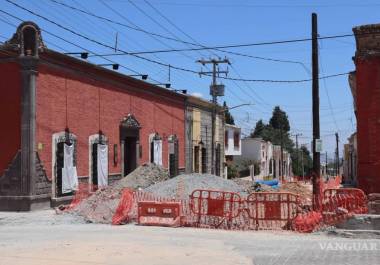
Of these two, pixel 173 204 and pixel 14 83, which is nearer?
pixel 173 204

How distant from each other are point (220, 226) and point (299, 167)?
350ft

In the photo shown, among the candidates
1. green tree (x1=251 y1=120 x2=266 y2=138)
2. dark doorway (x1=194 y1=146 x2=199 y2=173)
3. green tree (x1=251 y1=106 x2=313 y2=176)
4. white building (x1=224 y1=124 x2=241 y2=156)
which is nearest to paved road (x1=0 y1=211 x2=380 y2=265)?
dark doorway (x1=194 y1=146 x2=199 y2=173)

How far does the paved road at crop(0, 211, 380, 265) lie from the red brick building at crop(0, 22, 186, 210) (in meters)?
5.22

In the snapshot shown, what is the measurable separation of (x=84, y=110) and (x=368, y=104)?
12.1 metres

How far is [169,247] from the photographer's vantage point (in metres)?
12.7

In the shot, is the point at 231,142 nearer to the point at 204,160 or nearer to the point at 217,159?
the point at 217,159

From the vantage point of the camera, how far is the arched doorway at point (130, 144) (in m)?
31.1

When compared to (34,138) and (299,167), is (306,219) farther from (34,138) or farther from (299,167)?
(299,167)

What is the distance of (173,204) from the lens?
1698 cm

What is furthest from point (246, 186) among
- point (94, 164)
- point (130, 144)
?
point (94, 164)

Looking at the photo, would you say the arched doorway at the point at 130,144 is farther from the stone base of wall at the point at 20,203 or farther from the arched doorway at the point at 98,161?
the stone base of wall at the point at 20,203

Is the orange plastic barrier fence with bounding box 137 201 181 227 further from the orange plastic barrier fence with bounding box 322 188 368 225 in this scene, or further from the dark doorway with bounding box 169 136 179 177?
the dark doorway with bounding box 169 136 179 177

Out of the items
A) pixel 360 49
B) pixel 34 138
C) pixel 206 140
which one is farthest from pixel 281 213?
pixel 206 140

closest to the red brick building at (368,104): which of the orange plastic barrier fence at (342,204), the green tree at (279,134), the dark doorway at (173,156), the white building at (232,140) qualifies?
the orange plastic barrier fence at (342,204)
